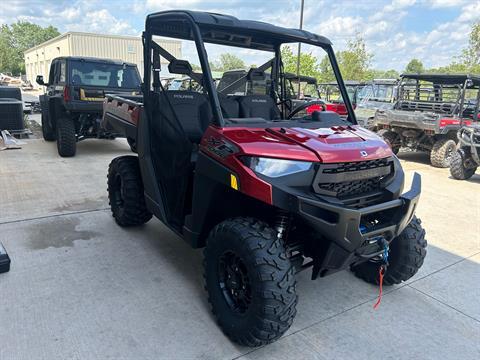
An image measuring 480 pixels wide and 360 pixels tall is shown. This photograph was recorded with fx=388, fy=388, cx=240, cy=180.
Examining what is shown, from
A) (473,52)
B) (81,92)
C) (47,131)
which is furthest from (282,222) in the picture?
(473,52)

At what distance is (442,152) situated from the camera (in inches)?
310

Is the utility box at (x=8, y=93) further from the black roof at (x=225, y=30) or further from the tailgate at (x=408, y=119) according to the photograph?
the tailgate at (x=408, y=119)

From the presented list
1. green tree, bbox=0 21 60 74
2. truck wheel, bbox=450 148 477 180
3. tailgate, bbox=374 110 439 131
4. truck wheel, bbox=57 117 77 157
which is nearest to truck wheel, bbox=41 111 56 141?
truck wheel, bbox=57 117 77 157

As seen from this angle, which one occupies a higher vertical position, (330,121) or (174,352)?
(330,121)

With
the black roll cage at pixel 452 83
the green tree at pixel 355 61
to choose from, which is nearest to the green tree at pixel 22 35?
the green tree at pixel 355 61

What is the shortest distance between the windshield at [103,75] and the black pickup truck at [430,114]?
5.51 metres

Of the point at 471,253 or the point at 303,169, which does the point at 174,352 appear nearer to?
the point at 303,169

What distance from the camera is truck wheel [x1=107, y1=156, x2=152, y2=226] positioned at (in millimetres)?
3738

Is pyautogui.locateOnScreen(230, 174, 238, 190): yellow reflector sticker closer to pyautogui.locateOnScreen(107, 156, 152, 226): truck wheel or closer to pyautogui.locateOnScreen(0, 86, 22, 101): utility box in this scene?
pyautogui.locateOnScreen(107, 156, 152, 226): truck wheel

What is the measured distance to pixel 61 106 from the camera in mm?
7340

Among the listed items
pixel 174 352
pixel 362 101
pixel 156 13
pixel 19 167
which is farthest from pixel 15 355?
pixel 362 101

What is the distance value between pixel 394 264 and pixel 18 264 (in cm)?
298

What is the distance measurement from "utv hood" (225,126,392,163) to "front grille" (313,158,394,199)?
0.15 ft

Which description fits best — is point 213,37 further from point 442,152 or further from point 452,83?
point 452,83
